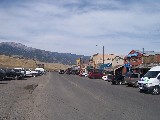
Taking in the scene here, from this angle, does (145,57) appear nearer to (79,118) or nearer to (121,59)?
(121,59)

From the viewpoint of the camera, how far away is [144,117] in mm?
13617

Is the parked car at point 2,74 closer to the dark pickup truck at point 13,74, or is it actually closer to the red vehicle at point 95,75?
the dark pickup truck at point 13,74

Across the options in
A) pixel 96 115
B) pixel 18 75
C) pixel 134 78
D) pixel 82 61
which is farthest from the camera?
pixel 82 61

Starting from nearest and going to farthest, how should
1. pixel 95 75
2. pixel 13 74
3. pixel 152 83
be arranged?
1. pixel 152 83
2. pixel 13 74
3. pixel 95 75

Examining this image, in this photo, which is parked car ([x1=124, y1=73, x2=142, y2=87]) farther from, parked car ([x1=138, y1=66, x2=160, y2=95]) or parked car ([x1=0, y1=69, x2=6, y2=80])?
parked car ([x1=0, y1=69, x2=6, y2=80])

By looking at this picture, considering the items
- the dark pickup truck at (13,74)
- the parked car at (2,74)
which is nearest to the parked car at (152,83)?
the parked car at (2,74)

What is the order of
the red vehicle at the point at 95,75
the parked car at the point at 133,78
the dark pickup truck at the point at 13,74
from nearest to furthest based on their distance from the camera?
the parked car at the point at 133,78 < the dark pickup truck at the point at 13,74 < the red vehicle at the point at 95,75

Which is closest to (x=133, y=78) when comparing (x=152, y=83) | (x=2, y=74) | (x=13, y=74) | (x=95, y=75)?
(x=152, y=83)

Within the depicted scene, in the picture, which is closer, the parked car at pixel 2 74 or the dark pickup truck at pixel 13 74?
the parked car at pixel 2 74

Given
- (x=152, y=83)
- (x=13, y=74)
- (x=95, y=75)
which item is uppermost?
(x=13, y=74)

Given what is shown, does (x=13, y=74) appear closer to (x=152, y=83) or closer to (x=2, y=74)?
(x=2, y=74)

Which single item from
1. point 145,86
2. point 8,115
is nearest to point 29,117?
point 8,115

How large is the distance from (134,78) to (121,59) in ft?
167

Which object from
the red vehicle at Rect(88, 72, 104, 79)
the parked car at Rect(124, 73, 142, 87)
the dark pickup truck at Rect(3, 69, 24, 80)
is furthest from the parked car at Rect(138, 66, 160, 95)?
the red vehicle at Rect(88, 72, 104, 79)
